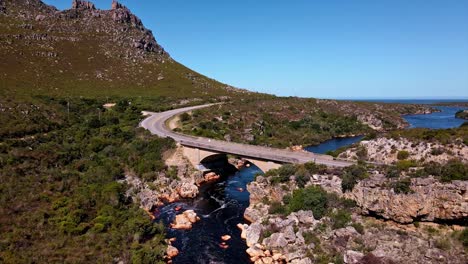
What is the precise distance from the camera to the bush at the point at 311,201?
36391 mm

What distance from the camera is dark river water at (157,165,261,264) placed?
3288cm

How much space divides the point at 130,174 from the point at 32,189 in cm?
1620

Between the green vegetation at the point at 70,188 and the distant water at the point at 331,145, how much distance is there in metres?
38.6

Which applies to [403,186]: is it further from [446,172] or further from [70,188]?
[70,188]

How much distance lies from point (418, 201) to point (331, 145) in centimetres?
5691

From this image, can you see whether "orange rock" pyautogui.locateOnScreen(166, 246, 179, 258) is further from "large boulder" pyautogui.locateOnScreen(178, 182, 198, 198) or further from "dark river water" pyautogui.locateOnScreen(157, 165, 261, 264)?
"large boulder" pyautogui.locateOnScreen(178, 182, 198, 198)

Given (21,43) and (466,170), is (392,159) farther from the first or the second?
(21,43)

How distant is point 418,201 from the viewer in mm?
32656

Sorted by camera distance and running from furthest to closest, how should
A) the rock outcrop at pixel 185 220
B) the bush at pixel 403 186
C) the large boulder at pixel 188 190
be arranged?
the large boulder at pixel 188 190
the rock outcrop at pixel 185 220
the bush at pixel 403 186

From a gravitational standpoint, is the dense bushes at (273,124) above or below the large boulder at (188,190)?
above

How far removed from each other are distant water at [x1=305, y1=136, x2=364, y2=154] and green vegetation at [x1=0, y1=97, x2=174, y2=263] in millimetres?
38593

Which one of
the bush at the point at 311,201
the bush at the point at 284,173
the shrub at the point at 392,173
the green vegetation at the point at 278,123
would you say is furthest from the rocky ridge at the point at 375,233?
the green vegetation at the point at 278,123

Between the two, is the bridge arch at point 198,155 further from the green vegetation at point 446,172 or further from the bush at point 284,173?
the green vegetation at point 446,172

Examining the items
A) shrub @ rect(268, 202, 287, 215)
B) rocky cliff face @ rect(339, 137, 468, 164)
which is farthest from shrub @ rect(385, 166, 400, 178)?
shrub @ rect(268, 202, 287, 215)
